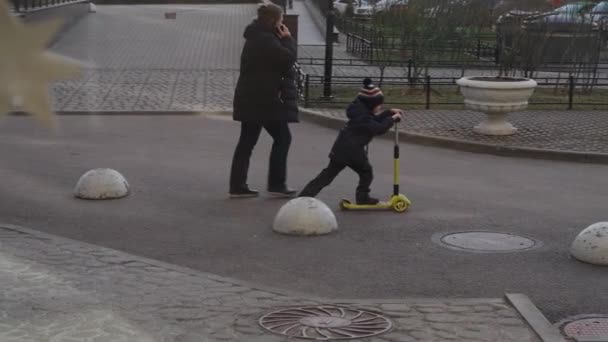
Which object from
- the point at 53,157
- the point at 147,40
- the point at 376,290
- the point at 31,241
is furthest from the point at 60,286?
the point at 147,40

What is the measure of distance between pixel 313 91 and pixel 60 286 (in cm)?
1366

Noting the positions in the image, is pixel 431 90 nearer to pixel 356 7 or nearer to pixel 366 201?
pixel 366 201

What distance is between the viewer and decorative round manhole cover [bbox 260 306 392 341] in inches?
205

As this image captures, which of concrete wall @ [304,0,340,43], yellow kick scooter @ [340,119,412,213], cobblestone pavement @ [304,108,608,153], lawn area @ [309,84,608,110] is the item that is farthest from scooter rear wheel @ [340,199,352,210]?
concrete wall @ [304,0,340,43]

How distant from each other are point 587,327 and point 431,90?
15.1 metres

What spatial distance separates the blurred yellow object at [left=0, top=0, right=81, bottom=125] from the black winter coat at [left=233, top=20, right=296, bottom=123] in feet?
28.4

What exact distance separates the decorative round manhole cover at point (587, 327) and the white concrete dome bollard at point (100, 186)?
17.8ft

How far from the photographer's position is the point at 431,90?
20.2 m

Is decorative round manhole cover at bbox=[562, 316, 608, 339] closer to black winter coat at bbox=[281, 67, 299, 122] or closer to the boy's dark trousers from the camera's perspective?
the boy's dark trousers

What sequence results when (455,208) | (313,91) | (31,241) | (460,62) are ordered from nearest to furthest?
(31,241), (455,208), (313,91), (460,62)

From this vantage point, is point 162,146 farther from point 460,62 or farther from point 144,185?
point 460,62

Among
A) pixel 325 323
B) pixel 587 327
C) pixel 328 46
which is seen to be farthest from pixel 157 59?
pixel 587 327

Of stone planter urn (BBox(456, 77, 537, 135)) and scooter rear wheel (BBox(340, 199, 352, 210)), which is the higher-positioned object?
stone planter urn (BBox(456, 77, 537, 135))

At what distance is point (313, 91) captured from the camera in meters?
19.3
